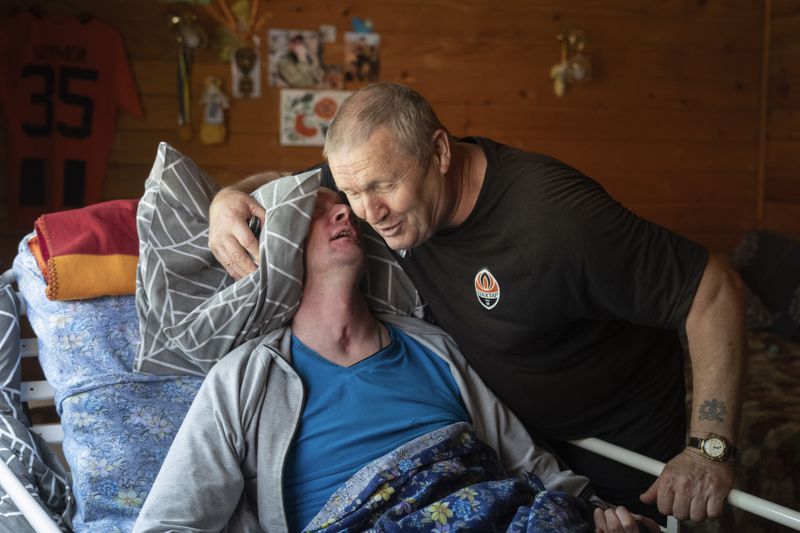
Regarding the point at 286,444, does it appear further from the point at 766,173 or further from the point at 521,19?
the point at 766,173

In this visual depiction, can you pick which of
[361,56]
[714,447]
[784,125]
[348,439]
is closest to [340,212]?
[348,439]

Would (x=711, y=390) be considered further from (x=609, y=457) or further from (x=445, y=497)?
(x=445, y=497)

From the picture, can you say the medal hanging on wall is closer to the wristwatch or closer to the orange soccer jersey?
the orange soccer jersey

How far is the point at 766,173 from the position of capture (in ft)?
15.4

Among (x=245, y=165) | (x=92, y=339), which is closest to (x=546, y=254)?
(x=92, y=339)

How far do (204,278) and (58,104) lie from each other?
2018mm

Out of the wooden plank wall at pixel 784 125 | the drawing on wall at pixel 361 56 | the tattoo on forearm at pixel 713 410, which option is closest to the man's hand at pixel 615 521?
the tattoo on forearm at pixel 713 410

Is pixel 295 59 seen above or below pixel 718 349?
above

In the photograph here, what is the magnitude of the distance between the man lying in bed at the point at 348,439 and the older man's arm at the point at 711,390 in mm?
111

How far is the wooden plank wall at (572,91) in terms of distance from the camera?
3.71m

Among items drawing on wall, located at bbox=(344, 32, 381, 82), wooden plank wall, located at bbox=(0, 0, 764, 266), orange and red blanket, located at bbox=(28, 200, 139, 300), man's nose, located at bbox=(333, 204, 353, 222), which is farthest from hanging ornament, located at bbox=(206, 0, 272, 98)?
man's nose, located at bbox=(333, 204, 353, 222)

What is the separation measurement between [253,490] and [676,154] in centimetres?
355

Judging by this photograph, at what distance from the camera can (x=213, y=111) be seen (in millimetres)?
3742

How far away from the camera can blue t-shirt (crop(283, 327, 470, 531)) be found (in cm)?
164
